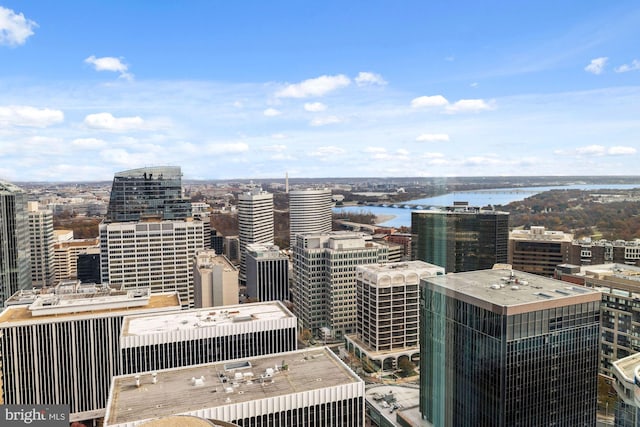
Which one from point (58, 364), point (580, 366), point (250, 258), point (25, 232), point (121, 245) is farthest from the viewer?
point (250, 258)

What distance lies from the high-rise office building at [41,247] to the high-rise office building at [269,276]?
568 cm

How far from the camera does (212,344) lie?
5262 millimetres

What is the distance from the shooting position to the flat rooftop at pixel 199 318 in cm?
534

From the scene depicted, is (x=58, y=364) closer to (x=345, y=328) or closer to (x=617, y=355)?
(x=345, y=328)

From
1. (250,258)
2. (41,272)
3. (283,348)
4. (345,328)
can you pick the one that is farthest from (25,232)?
(283,348)

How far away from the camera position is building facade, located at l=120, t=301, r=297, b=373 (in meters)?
5.04

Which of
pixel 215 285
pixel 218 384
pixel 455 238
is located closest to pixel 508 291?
pixel 455 238

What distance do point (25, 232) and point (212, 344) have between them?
801 cm

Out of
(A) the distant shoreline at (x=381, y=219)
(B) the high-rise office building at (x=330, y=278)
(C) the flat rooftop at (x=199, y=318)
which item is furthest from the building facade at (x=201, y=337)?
(A) the distant shoreline at (x=381, y=219)

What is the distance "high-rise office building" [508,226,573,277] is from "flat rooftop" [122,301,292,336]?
4327mm

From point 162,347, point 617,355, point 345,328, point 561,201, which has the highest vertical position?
point 561,201

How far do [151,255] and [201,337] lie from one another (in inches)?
229

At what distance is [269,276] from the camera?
1148 centimetres

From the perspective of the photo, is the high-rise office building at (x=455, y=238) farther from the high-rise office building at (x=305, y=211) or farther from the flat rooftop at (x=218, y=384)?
the high-rise office building at (x=305, y=211)
